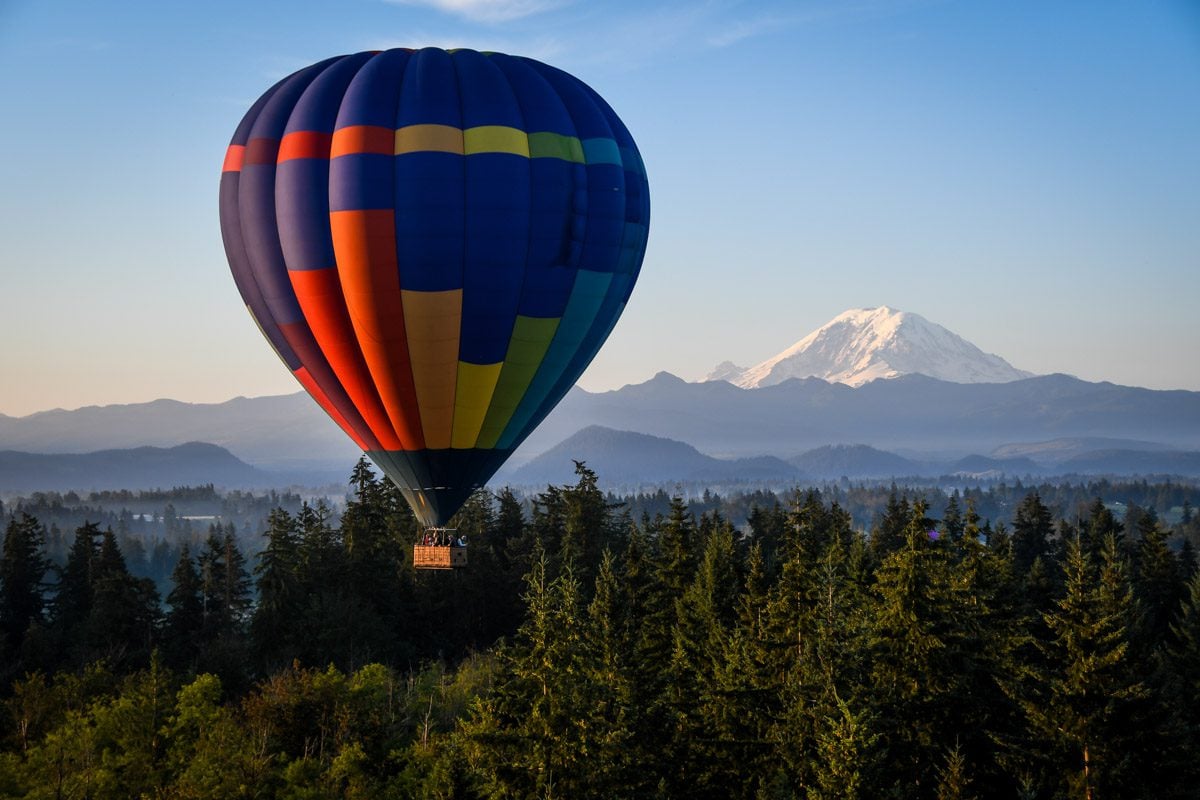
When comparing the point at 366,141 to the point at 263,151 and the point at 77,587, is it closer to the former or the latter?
the point at 263,151

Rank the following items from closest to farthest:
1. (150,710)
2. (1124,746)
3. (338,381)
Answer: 1. (1124,746)
2. (338,381)
3. (150,710)

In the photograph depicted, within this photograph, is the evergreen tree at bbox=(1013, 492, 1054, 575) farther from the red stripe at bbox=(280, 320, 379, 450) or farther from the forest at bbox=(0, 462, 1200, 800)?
the red stripe at bbox=(280, 320, 379, 450)

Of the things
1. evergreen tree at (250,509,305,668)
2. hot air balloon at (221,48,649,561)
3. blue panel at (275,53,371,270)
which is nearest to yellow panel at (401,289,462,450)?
hot air balloon at (221,48,649,561)

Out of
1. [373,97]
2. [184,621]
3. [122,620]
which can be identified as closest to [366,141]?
[373,97]

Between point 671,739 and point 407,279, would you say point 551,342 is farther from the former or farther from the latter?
point 671,739

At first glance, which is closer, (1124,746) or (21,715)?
(1124,746)

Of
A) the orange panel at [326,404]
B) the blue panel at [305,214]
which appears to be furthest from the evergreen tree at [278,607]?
the blue panel at [305,214]

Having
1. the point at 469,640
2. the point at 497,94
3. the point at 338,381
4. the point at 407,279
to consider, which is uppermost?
the point at 497,94

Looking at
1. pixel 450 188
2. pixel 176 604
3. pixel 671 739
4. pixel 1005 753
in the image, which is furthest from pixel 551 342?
pixel 176 604
